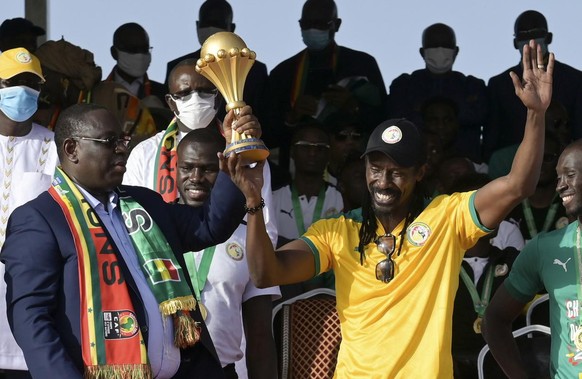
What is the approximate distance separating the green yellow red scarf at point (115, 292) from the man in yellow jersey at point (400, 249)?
492mm

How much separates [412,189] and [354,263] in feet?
1.49

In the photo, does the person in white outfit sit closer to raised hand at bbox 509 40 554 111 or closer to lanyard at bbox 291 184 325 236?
raised hand at bbox 509 40 554 111

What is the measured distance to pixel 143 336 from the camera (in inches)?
203

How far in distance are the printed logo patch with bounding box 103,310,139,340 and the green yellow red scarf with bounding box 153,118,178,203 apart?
204 cm

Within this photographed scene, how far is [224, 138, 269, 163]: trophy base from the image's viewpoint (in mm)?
5250

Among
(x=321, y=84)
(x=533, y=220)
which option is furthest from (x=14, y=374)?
(x=321, y=84)

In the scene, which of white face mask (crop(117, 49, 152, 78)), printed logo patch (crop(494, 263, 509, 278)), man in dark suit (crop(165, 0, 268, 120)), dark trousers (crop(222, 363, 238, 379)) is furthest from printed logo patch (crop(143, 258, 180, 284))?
white face mask (crop(117, 49, 152, 78))

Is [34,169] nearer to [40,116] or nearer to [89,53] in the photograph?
[40,116]

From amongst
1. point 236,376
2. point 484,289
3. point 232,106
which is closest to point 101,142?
point 232,106

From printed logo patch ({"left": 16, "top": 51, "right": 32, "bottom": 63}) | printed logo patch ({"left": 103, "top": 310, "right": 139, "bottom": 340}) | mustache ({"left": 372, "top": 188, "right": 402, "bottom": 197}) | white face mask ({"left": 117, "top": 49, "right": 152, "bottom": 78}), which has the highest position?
white face mask ({"left": 117, "top": 49, "right": 152, "bottom": 78})

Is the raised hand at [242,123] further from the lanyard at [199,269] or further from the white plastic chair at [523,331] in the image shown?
the white plastic chair at [523,331]

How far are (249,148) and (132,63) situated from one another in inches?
235

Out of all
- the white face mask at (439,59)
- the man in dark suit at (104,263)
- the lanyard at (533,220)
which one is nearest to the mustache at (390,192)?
the man in dark suit at (104,263)

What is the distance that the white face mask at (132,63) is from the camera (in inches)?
433
